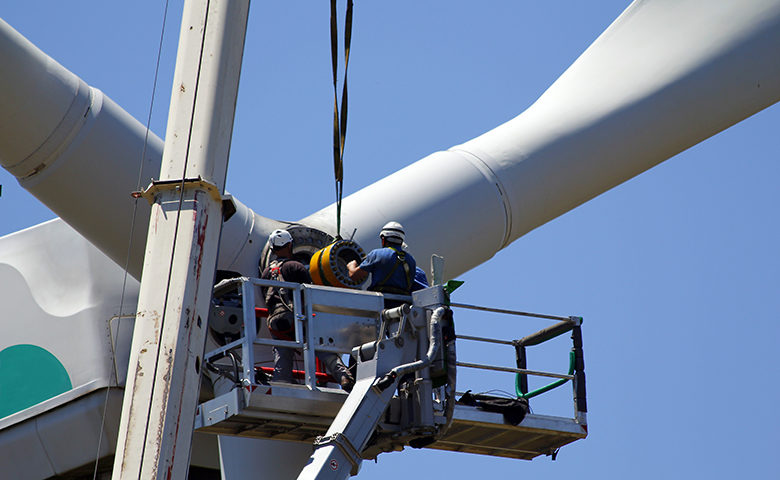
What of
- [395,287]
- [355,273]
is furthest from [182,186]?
[355,273]

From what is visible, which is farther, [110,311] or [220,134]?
[110,311]

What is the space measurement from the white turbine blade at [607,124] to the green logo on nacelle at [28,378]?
3925 mm

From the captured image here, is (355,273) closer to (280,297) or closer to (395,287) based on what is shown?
(395,287)

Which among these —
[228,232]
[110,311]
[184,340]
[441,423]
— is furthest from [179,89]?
[110,311]

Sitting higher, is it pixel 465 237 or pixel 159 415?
pixel 465 237

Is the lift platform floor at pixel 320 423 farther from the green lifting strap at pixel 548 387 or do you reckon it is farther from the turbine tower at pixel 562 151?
the turbine tower at pixel 562 151

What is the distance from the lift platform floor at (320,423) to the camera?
11422mm

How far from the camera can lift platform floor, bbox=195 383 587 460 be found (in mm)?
11422

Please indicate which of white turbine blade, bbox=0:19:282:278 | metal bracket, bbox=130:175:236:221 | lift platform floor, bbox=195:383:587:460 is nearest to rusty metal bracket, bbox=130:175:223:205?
metal bracket, bbox=130:175:236:221

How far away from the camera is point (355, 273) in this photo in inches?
521

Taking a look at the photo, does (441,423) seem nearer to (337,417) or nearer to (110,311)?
(337,417)

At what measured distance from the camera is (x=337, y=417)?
11055 millimetres

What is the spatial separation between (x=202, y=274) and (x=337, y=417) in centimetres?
186

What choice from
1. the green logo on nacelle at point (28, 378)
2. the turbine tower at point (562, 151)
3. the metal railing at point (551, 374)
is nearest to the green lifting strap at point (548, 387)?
the metal railing at point (551, 374)
